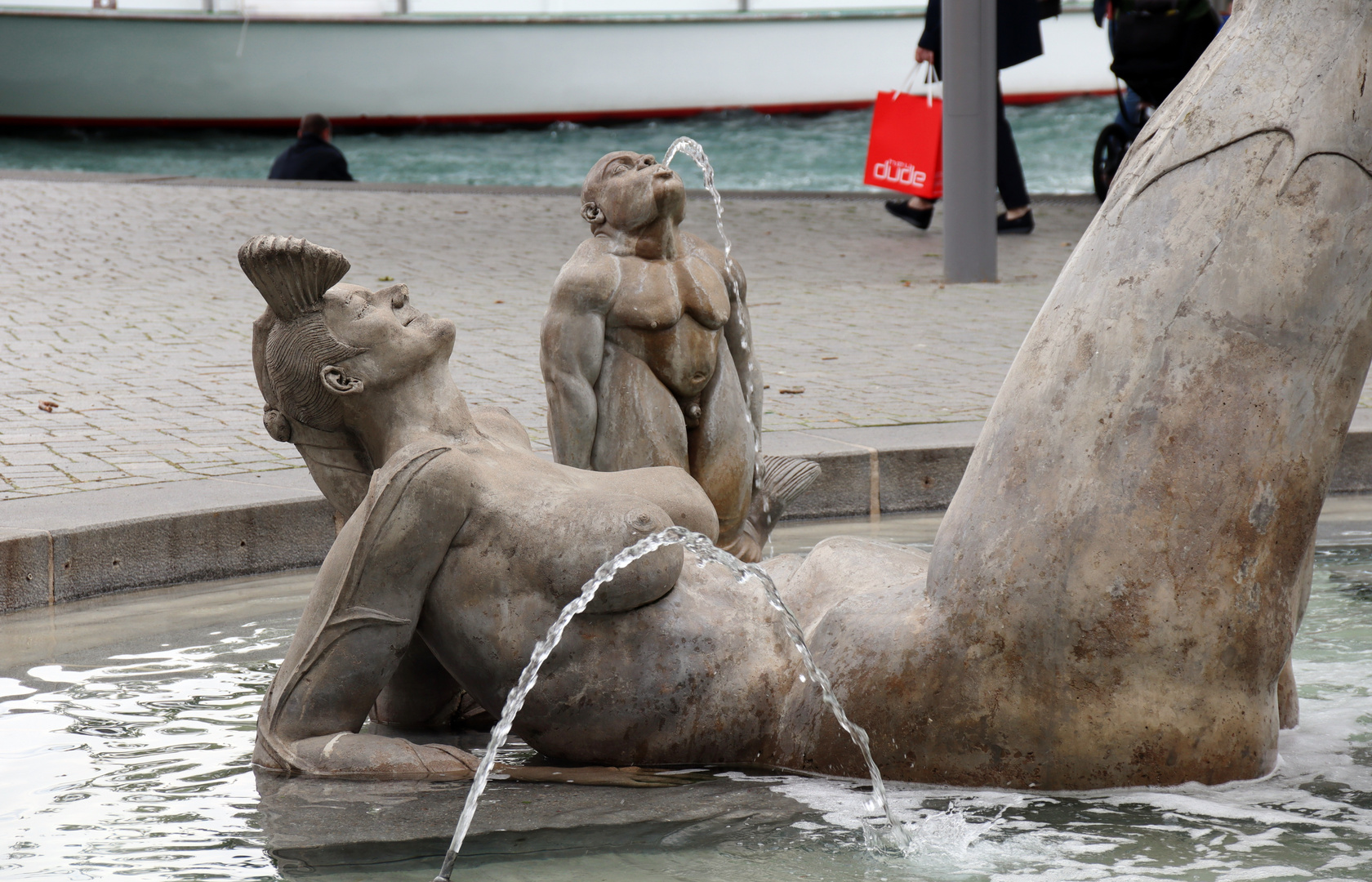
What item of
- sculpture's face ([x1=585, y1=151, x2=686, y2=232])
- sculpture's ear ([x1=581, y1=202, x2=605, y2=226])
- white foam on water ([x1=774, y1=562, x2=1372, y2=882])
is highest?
sculpture's face ([x1=585, y1=151, x2=686, y2=232])

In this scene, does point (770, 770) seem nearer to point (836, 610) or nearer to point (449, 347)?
point (836, 610)

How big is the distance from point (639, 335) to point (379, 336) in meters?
1.17

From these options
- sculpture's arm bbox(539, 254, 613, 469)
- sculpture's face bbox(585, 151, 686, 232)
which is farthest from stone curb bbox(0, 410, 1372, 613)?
sculpture's face bbox(585, 151, 686, 232)

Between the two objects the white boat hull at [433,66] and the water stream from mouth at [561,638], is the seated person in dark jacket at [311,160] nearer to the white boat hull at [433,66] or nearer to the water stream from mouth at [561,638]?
the water stream from mouth at [561,638]

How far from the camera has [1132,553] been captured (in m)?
3.08

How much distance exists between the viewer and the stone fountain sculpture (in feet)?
9.94

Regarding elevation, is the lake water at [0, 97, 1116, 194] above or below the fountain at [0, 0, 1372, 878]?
above

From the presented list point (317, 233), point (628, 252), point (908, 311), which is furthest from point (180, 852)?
point (317, 233)

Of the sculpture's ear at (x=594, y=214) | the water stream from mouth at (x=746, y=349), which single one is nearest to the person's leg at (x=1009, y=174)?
the water stream from mouth at (x=746, y=349)

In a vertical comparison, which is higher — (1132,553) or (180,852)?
(1132,553)

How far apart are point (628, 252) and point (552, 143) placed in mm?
35300

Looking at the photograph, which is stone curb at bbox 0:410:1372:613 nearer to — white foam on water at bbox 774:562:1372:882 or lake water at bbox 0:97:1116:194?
white foam on water at bbox 774:562:1372:882

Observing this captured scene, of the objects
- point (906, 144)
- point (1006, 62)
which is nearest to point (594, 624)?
point (906, 144)

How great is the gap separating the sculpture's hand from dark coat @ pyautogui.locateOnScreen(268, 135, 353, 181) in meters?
14.7
